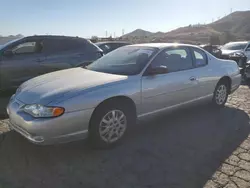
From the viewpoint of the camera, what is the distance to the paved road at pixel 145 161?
300 cm

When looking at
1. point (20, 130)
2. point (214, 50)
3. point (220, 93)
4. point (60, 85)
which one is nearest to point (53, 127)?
point (20, 130)

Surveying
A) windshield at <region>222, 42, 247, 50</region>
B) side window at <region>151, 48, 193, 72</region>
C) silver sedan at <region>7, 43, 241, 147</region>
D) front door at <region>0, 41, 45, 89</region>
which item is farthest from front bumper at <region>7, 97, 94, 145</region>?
windshield at <region>222, 42, 247, 50</region>

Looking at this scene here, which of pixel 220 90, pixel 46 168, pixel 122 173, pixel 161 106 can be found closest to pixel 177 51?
pixel 161 106

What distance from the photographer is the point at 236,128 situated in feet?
15.0

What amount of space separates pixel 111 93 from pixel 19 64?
13.0ft

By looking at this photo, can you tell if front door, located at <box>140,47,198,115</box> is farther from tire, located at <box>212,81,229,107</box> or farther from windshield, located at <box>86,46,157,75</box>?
tire, located at <box>212,81,229,107</box>

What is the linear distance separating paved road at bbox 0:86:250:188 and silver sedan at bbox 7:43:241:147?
1.06 ft

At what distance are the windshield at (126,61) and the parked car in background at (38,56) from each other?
267 cm

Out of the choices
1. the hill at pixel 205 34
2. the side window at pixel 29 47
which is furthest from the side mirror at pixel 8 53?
the hill at pixel 205 34

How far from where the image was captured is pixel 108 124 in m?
3.67

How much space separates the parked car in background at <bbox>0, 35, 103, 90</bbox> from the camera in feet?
21.4

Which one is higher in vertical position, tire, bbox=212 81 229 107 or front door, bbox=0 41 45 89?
front door, bbox=0 41 45 89

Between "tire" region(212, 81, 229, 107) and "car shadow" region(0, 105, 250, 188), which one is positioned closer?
"car shadow" region(0, 105, 250, 188)

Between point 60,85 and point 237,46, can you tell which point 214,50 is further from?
point 60,85
